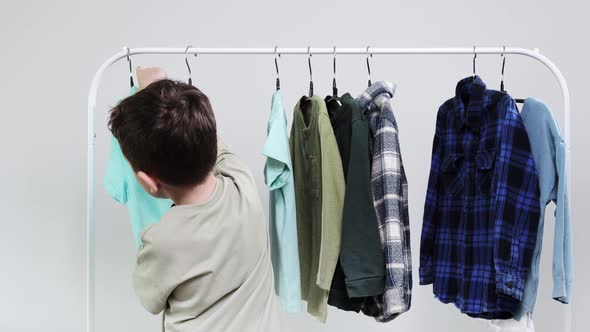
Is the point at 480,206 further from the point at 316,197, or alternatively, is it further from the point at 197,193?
the point at 197,193

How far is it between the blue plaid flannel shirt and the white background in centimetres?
70

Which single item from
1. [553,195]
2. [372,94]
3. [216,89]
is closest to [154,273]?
[372,94]

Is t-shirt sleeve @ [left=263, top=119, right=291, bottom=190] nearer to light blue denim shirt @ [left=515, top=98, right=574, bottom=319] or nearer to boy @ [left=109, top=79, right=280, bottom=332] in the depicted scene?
boy @ [left=109, top=79, right=280, bottom=332]

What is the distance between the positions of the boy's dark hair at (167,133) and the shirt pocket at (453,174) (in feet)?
2.99

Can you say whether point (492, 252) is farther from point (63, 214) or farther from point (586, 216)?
point (63, 214)

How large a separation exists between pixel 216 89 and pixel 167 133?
1490 millimetres

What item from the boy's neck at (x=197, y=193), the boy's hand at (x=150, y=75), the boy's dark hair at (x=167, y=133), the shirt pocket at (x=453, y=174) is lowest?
the shirt pocket at (x=453, y=174)

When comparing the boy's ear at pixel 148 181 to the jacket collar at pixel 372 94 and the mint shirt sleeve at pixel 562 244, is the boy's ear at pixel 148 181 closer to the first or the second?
the jacket collar at pixel 372 94

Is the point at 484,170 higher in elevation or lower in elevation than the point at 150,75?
lower

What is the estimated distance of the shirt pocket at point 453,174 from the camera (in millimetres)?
1847

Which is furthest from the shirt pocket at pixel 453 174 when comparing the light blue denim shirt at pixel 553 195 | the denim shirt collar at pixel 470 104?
the light blue denim shirt at pixel 553 195

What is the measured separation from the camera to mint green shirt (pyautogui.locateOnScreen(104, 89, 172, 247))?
6.20ft

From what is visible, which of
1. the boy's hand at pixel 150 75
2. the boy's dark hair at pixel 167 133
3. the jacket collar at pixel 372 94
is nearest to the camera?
the boy's dark hair at pixel 167 133

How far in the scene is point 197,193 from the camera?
4.04ft
